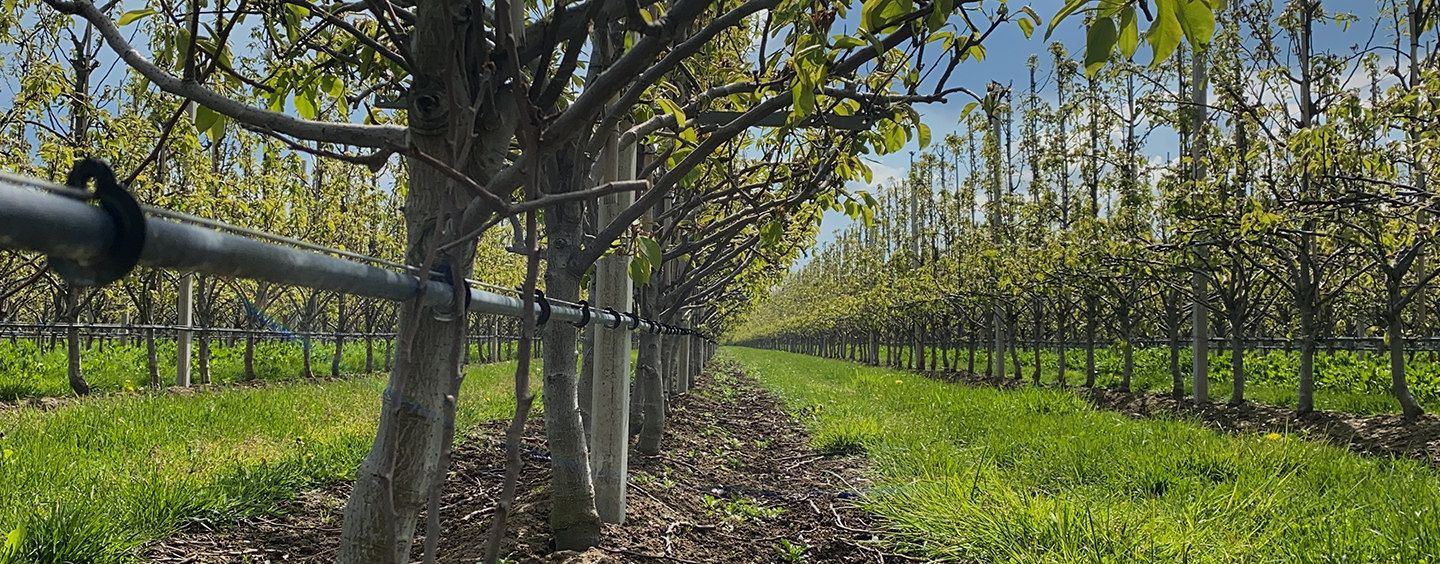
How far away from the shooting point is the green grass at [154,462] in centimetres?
326


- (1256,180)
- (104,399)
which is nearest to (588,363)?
(104,399)

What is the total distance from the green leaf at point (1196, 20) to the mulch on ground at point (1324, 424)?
271 inches

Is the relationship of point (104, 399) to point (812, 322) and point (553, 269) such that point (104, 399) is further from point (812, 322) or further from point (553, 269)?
point (812, 322)

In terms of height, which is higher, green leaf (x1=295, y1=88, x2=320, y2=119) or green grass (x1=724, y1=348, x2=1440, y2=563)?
green leaf (x1=295, y1=88, x2=320, y2=119)

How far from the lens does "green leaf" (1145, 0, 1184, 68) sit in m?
1.18

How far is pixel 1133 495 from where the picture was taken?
193 inches

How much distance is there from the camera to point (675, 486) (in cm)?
525

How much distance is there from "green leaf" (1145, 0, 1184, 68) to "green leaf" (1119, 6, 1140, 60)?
0.02 metres

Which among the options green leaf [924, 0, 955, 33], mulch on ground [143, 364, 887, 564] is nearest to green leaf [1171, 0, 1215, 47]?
green leaf [924, 0, 955, 33]

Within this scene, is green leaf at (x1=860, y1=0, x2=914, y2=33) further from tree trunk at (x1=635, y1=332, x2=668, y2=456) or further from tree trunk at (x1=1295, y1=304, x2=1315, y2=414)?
tree trunk at (x1=1295, y1=304, x2=1315, y2=414)

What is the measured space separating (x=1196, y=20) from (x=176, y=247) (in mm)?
1341

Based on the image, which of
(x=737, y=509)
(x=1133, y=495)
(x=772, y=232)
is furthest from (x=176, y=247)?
(x=1133, y=495)

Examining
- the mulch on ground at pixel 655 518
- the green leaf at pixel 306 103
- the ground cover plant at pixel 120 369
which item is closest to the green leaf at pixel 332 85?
the green leaf at pixel 306 103

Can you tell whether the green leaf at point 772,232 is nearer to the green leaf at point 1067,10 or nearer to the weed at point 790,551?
the weed at point 790,551
